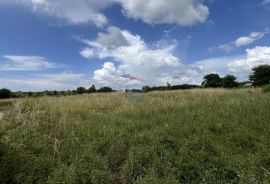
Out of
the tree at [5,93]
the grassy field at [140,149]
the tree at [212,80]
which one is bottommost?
the grassy field at [140,149]

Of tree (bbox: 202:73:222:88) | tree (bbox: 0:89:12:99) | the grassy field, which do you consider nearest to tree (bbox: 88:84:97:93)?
tree (bbox: 0:89:12:99)

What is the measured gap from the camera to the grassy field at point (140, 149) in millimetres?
4141

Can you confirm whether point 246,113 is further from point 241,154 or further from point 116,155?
point 116,155

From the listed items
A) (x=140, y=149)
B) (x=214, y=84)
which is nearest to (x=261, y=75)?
(x=214, y=84)

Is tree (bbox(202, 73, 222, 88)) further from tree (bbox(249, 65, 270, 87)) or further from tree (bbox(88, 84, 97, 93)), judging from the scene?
tree (bbox(88, 84, 97, 93))

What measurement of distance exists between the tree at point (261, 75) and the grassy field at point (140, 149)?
2574 centimetres

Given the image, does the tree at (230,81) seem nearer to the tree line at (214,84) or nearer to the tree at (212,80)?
the tree line at (214,84)

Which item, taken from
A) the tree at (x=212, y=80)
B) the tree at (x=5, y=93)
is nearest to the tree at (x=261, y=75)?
the tree at (x=212, y=80)

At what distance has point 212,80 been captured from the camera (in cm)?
4162

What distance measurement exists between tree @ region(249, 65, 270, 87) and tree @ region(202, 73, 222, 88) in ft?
28.8

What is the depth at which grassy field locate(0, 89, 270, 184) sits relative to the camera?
4.14 m

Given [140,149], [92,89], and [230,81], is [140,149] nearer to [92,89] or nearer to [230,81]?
[92,89]

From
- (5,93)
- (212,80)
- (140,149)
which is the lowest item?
(140,149)

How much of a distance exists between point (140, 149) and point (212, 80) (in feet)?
129
